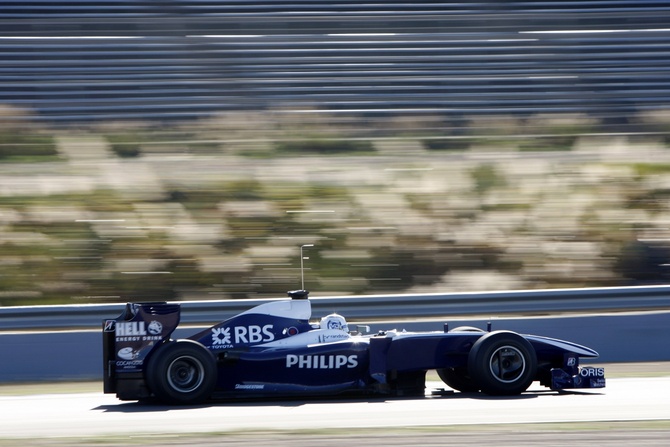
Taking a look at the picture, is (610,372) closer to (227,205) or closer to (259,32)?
(227,205)

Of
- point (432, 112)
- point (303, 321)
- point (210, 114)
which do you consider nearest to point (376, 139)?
point (432, 112)

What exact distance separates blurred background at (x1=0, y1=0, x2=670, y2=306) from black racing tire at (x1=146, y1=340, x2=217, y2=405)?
5745mm

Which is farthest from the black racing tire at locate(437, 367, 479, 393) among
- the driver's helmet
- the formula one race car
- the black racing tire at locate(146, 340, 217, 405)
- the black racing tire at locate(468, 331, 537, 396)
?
the black racing tire at locate(146, 340, 217, 405)

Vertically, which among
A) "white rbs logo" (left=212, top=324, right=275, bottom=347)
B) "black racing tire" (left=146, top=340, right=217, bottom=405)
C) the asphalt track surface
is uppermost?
"white rbs logo" (left=212, top=324, right=275, bottom=347)

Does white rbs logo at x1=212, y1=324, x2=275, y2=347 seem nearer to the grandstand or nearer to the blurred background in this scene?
the blurred background

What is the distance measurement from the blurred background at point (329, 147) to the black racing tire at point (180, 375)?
18.8ft

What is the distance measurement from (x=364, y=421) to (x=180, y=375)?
201cm

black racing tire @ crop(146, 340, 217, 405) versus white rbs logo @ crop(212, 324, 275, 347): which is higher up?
white rbs logo @ crop(212, 324, 275, 347)

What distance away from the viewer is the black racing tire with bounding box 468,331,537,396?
7863 mm

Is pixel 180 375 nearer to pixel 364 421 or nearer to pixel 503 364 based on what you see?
pixel 364 421

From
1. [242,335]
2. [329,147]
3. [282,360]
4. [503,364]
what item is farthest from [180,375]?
[329,147]

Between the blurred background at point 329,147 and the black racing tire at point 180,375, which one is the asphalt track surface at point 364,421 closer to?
the black racing tire at point 180,375

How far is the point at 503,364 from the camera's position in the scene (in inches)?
313

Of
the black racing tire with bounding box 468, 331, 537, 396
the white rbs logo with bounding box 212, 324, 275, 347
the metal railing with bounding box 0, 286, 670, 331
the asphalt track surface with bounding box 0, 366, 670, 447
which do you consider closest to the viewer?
the asphalt track surface with bounding box 0, 366, 670, 447
